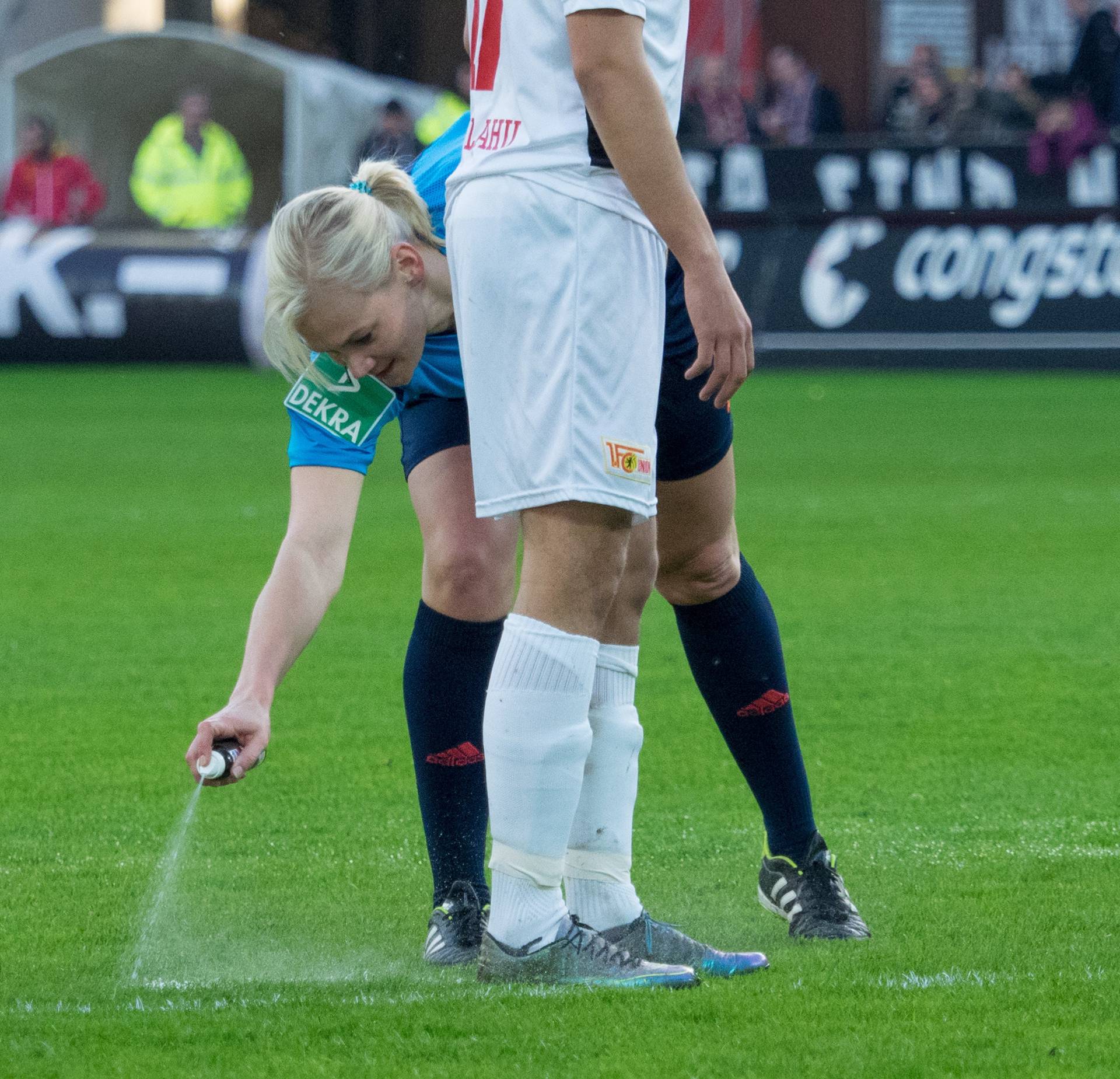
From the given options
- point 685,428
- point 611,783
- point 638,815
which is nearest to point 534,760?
point 611,783

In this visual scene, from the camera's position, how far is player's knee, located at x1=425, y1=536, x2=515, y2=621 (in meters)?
3.04

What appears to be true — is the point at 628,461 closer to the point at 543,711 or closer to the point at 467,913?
the point at 543,711

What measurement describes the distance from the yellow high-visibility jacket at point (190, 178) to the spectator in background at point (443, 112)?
1.73 meters

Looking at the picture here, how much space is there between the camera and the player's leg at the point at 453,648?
3047 mm

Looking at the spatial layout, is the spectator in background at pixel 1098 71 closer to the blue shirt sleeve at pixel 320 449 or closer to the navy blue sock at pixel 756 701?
the navy blue sock at pixel 756 701

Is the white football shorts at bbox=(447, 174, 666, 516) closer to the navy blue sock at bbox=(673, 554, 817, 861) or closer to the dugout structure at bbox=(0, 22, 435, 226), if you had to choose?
the navy blue sock at bbox=(673, 554, 817, 861)

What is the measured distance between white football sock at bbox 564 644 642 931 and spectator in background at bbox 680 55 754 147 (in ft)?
44.4

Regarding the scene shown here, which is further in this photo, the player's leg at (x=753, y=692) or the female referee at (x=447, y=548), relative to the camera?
the player's leg at (x=753, y=692)

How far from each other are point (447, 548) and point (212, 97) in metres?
19.0

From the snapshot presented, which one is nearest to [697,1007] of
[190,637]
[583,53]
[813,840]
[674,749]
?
[813,840]

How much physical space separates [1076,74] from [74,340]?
7.99m

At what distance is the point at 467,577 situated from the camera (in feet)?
9.99

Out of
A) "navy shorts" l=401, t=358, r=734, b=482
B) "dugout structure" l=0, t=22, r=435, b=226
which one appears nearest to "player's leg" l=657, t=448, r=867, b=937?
"navy shorts" l=401, t=358, r=734, b=482

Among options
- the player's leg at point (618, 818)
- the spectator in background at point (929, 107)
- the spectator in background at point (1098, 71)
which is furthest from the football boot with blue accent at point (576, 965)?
the spectator in background at point (929, 107)
